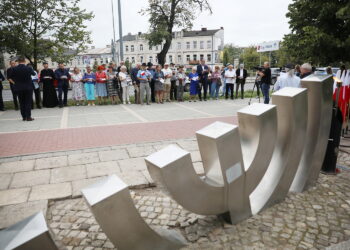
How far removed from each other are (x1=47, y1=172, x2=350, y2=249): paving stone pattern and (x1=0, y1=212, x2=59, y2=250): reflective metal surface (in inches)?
44.9

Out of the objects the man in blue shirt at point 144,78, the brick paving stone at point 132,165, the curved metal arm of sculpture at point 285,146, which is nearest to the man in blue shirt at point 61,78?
the man in blue shirt at point 144,78

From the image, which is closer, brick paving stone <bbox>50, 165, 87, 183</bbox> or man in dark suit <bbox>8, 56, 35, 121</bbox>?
brick paving stone <bbox>50, 165, 87, 183</bbox>

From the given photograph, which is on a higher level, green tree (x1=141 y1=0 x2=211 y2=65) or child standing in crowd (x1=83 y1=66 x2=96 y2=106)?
green tree (x1=141 y1=0 x2=211 y2=65)

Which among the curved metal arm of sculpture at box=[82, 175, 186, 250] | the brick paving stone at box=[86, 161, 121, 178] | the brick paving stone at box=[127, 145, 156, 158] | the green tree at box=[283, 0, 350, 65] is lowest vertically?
the brick paving stone at box=[86, 161, 121, 178]

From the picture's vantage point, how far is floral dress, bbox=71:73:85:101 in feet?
44.7

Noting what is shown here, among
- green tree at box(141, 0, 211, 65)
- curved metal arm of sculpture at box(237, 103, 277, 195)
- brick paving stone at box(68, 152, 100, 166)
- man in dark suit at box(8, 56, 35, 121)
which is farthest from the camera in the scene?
green tree at box(141, 0, 211, 65)

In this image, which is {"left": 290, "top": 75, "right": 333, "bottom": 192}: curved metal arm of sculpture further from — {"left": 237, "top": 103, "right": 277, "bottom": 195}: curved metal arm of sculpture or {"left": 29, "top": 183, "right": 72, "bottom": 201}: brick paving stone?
{"left": 29, "top": 183, "right": 72, "bottom": 201}: brick paving stone

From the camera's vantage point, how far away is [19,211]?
3441 millimetres

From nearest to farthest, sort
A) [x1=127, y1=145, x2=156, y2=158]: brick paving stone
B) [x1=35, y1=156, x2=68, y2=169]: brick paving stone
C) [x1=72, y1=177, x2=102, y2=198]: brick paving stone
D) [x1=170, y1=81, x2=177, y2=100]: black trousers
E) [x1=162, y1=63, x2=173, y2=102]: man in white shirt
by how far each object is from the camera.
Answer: [x1=72, y1=177, x2=102, y2=198]: brick paving stone
[x1=35, y1=156, x2=68, y2=169]: brick paving stone
[x1=127, y1=145, x2=156, y2=158]: brick paving stone
[x1=162, y1=63, x2=173, y2=102]: man in white shirt
[x1=170, y1=81, x2=177, y2=100]: black trousers

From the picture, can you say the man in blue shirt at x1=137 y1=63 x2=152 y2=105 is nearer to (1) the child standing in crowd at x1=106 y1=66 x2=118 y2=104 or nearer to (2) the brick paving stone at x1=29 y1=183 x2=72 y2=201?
(1) the child standing in crowd at x1=106 y1=66 x2=118 y2=104

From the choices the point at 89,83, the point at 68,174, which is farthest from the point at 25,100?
the point at 68,174

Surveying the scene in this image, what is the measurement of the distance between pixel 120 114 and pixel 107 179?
8.75 m

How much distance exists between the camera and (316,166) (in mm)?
4090

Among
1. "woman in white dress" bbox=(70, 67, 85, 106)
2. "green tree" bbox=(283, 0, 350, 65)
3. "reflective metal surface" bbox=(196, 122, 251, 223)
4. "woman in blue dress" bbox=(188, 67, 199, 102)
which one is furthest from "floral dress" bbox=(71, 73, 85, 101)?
"reflective metal surface" bbox=(196, 122, 251, 223)
